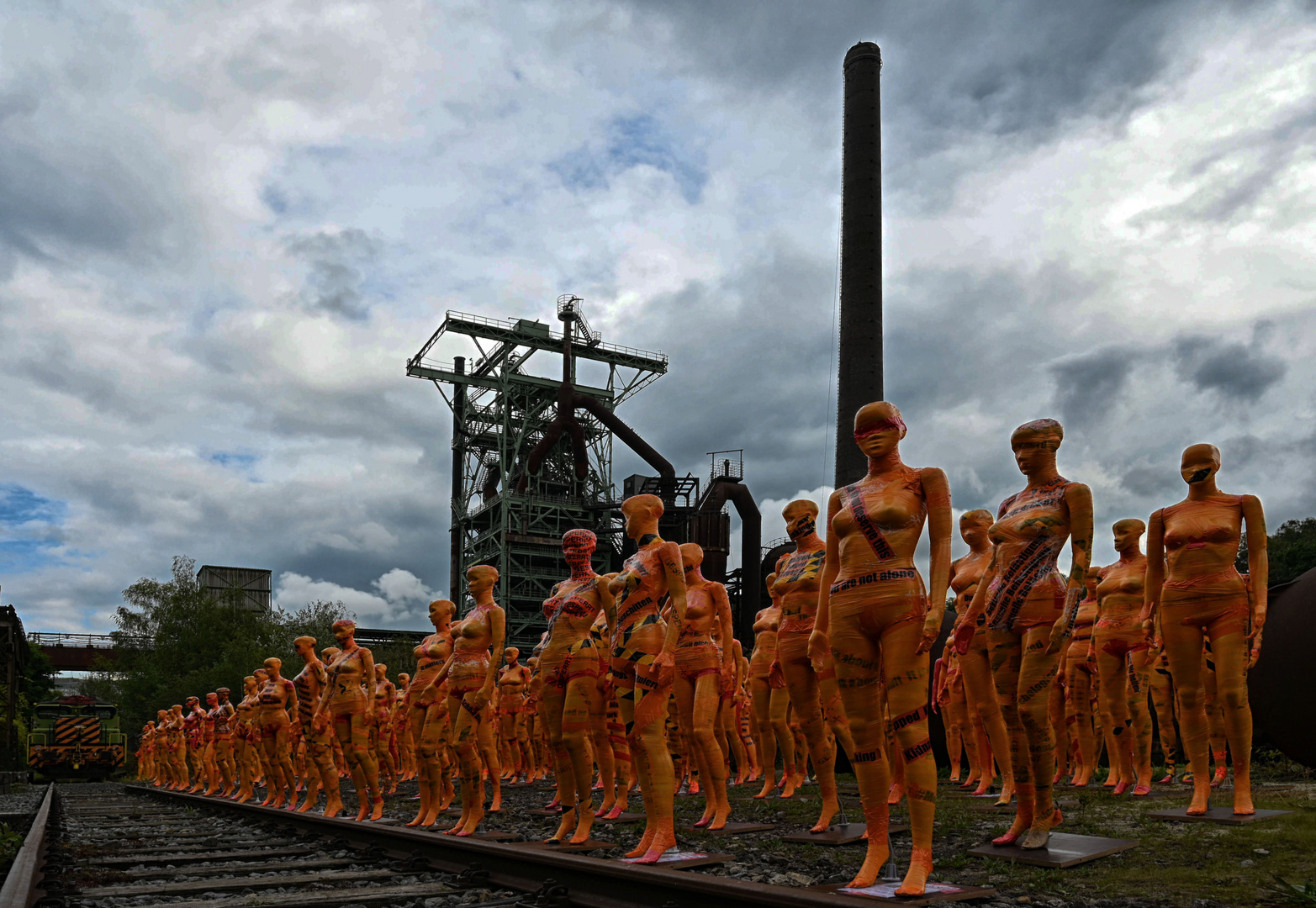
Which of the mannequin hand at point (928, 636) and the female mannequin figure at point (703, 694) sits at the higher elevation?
the mannequin hand at point (928, 636)

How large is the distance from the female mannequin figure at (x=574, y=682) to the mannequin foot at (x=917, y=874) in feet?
10.7

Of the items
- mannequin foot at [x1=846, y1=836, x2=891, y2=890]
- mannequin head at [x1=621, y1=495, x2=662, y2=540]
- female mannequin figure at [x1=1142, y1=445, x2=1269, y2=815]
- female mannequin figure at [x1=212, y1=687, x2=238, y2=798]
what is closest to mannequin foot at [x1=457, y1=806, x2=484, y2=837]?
mannequin head at [x1=621, y1=495, x2=662, y2=540]

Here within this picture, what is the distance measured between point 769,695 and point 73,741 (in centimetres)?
3198

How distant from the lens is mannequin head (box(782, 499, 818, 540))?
7664 mm

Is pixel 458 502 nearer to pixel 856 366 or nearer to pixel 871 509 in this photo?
pixel 856 366

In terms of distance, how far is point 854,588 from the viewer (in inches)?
201

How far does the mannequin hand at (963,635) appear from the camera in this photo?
570cm

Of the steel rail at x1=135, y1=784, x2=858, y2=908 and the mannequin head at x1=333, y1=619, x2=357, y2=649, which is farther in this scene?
the mannequin head at x1=333, y1=619, x2=357, y2=649

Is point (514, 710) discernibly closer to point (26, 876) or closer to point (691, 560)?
point (691, 560)

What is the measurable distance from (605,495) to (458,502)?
26.2ft

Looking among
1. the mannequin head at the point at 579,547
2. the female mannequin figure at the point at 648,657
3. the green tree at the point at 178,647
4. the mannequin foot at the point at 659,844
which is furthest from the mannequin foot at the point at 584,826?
the green tree at the point at 178,647

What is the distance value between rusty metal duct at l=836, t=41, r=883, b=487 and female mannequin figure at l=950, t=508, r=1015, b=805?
16213mm

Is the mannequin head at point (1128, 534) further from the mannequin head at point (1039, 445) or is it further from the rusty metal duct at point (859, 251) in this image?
the rusty metal duct at point (859, 251)

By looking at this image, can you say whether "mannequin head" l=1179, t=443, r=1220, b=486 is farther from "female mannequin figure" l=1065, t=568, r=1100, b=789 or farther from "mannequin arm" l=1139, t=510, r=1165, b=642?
"female mannequin figure" l=1065, t=568, r=1100, b=789
